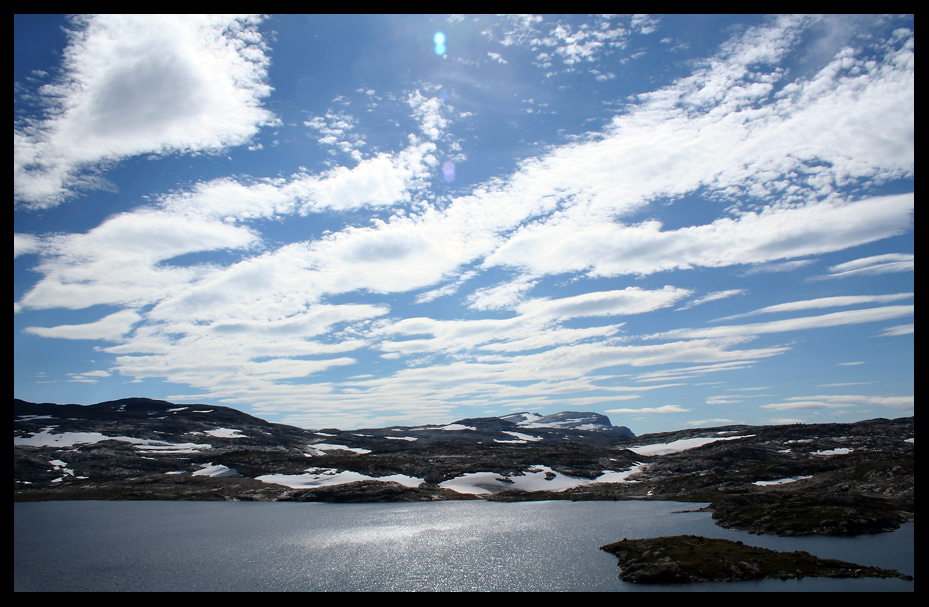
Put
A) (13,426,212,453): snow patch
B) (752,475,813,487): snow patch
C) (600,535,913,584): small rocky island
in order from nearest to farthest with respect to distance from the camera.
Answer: (600,535,913,584): small rocky island < (752,475,813,487): snow patch < (13,426,212,453): snow patch

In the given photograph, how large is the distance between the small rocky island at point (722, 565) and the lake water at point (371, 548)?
159cm

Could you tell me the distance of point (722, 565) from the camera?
46.8m

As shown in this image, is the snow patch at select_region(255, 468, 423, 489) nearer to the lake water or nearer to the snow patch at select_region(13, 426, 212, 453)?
the lake water

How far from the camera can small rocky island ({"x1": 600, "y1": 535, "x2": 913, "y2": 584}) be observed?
1761 inches

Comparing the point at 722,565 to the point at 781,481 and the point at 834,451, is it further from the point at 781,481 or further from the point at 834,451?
the point at 834,451

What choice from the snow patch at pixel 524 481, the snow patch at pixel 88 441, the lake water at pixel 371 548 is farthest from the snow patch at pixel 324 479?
the snow patch at pixel 88 441

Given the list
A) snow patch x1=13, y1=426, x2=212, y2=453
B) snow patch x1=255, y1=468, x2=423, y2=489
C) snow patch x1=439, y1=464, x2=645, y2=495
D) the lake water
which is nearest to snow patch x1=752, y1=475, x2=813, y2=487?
the lake water

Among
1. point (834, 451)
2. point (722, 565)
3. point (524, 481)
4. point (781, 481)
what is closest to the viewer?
point (722, 565)

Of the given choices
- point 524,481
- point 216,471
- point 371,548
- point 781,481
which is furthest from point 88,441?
point 781,481

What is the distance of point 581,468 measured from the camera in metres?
150

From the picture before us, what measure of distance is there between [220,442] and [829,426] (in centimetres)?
23069

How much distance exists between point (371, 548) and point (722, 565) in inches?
1585

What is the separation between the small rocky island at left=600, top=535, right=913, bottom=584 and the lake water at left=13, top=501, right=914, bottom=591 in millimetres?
1594

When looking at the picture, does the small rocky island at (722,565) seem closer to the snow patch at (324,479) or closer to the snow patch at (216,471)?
the snow patch at (324,479)
